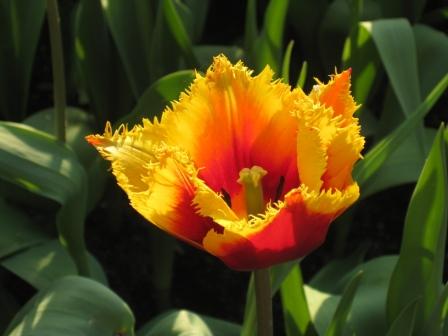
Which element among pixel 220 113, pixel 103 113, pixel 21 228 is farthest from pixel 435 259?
pixel 103 113

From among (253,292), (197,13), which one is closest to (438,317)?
(253,292)

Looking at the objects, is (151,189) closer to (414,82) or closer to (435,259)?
(435,259)

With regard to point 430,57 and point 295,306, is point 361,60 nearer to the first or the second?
point 430,57

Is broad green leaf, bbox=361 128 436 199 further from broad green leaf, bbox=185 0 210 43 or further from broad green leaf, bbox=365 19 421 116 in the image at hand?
broad green leaf, bbox=185 0 210 43

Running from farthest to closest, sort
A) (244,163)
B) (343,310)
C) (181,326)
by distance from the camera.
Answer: (181,326) → (343,310) → (244,163)

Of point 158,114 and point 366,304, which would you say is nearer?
point 366,304

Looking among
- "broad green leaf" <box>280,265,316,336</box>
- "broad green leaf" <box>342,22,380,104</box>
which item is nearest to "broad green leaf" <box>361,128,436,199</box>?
"broad green leaf" <box>342,22,380,104</box>
